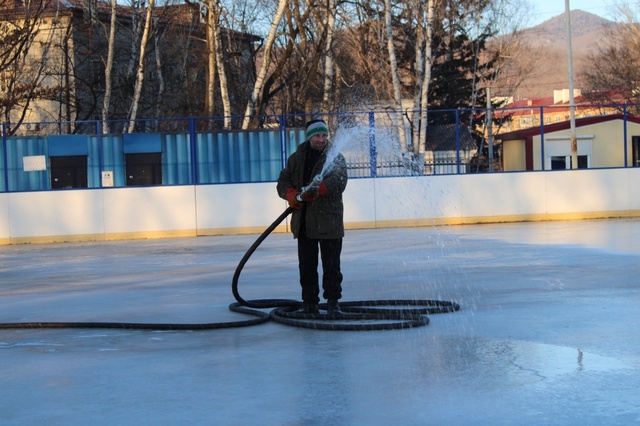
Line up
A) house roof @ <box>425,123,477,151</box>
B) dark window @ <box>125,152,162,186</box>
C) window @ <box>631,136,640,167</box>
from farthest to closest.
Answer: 1. window @ <box>631,136,640,167</box>
2. dark window @ <box>125,152,162,186</box>
3. house roof @ <box>425,123,477,151</box>

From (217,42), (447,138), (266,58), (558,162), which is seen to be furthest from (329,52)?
(558,162)

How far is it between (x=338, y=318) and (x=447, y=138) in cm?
1686

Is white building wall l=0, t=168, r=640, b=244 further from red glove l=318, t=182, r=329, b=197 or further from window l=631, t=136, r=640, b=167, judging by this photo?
red glove l=318, t=182, r=329, b=197

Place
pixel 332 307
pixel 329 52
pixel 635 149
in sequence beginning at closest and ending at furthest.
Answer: pixel 332 307 < pixel 329 52 < pixel 635 149

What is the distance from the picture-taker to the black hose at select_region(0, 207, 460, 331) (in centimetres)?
767

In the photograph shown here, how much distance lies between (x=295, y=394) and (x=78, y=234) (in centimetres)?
1760

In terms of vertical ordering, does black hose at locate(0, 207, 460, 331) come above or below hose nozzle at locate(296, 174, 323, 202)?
below

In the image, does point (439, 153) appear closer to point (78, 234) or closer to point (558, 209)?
point (558, 209)

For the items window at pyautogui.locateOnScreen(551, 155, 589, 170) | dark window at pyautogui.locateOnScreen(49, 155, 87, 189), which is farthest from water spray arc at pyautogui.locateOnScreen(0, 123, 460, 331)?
window at pyautogui.locateOnScreen(551, 155, 589, 170)

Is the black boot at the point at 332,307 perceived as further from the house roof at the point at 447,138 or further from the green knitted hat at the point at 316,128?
the house roof at the point at 447,138

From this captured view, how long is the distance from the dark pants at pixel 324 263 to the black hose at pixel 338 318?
0.20m

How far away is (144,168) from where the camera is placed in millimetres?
24266

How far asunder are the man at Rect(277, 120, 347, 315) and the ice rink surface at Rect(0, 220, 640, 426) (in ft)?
1.77

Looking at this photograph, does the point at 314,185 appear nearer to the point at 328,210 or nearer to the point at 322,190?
the point at 322,190
